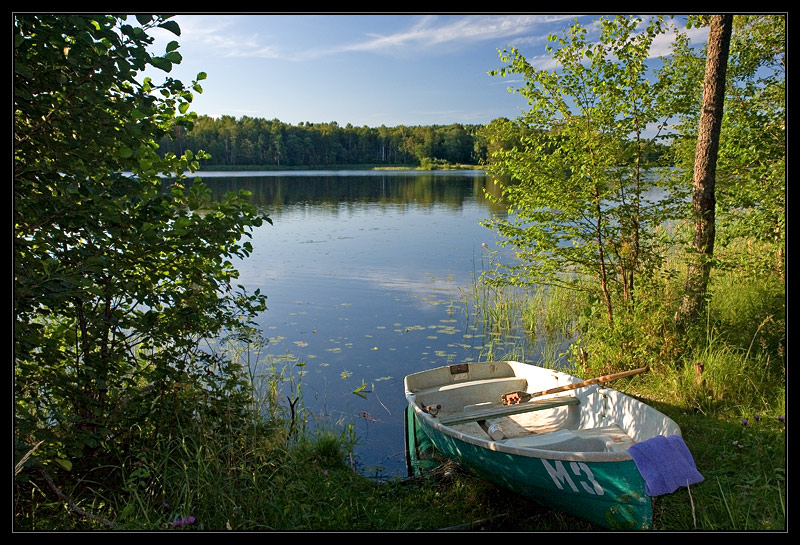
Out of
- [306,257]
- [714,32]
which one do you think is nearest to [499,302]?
[714,32]

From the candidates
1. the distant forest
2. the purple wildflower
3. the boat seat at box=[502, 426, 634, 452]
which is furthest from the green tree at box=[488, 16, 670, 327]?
the distant forest

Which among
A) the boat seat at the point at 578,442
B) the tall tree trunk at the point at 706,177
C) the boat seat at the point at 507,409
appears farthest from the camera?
the tall tree trunk at the point at 706,177

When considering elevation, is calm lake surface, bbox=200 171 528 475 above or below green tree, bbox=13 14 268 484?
below

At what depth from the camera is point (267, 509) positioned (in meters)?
3.90

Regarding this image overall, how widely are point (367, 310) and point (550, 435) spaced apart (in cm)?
619

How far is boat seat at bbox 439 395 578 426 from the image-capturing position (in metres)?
5.29

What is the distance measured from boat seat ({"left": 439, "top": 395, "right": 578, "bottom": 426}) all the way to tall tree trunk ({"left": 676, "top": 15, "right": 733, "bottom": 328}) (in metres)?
1.77

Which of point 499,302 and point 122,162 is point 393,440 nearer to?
point 122,162

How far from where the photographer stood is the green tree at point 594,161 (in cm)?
659

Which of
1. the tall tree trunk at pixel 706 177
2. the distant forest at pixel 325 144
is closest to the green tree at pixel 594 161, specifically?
the tall tree trunk at pixel 706 177

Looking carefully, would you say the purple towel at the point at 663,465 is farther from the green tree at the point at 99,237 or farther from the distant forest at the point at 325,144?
the distant forest at the point at 325,144

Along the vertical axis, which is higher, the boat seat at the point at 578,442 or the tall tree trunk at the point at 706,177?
the tall tree trunk at the point at 706,177

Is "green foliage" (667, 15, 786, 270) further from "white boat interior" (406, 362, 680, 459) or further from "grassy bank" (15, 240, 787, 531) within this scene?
"white boat interior" (406, 362, 680, 459)

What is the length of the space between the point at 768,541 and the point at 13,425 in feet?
13.5
